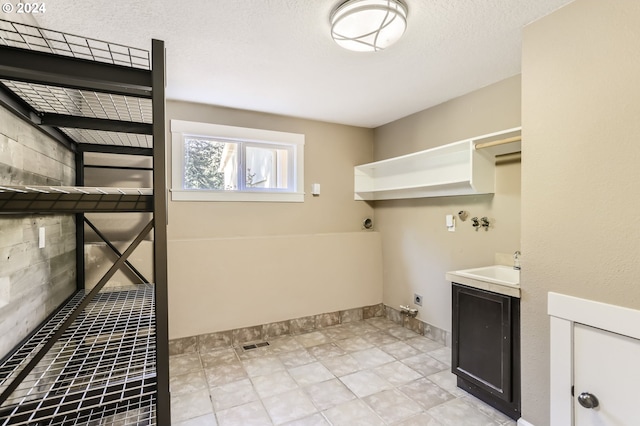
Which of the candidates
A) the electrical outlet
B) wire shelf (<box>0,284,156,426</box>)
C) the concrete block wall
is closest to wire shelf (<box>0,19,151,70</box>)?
the concrete block wall

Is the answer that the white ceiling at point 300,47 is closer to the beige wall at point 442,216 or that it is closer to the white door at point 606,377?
the beige wall at point 442,216

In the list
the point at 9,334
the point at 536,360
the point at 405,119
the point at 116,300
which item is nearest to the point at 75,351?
the point at 9,334

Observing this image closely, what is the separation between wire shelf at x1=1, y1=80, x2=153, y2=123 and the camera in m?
1.39

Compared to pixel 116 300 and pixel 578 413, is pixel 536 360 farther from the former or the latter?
pixel 116 300

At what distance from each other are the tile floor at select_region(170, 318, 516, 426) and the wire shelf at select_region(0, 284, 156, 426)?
48cm

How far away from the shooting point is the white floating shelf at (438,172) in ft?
8.09

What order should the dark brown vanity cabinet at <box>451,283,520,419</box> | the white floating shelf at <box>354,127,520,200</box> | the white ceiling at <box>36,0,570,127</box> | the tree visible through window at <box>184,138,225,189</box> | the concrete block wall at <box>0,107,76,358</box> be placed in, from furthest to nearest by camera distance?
the tree visible through window at <box>184,138,225,189</box> → the white floating shelf at <box>354,127,520,200</box> → the dark brown vanity cabinet at <box>451,283,520,419</box> → the white ceiling at <box>36,0,570,127</box> → the concrete block wall at <box>0,107,76,358</box>

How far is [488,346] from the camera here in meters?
2.03

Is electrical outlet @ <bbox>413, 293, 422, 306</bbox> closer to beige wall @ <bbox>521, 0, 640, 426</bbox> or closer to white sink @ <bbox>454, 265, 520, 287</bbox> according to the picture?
white sink @ <bbox>454, 265, 520, 287</bbox>

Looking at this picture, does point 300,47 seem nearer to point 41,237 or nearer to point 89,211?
point 89,211

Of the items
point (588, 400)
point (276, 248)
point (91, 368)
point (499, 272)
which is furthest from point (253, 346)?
point (588, 400)

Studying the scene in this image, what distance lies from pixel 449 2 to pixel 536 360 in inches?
78.6

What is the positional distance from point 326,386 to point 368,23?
2.38m
